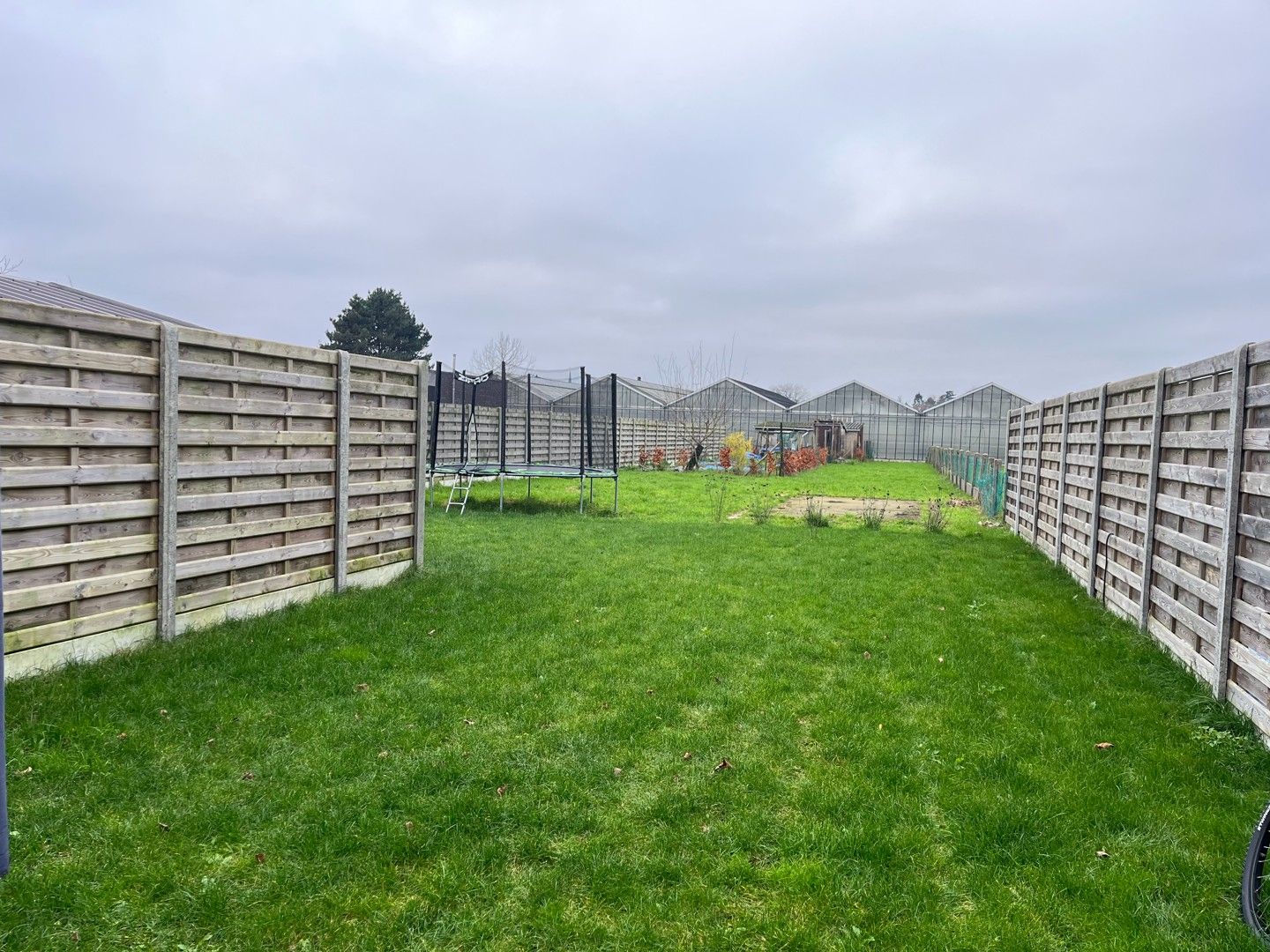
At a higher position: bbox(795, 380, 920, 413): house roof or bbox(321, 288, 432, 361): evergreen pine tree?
bbox(321, 288, 432, 361): evergreen pine tree

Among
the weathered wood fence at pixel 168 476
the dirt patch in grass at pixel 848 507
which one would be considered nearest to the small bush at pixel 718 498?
the dirt patch in grass at pixel 848 507

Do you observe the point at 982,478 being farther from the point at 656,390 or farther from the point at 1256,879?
the point at 656,390

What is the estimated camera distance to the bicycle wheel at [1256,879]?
195 cm

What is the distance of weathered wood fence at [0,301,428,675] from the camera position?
11.8ft

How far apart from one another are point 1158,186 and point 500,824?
17.8 m

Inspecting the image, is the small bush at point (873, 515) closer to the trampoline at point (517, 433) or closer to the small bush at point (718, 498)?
the small bush at point (718, 498)

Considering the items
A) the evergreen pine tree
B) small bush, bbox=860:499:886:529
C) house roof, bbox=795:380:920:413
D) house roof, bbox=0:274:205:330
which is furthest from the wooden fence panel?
the evergreen pine tree

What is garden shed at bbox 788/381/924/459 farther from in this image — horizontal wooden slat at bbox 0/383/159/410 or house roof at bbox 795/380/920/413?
horizontal wooden slat at bbox 0/383/159/410

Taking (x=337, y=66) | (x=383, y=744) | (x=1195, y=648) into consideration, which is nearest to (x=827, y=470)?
(x=337, y=66)

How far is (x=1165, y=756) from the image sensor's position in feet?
10.3

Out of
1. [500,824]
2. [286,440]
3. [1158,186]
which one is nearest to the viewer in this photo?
[500,824]

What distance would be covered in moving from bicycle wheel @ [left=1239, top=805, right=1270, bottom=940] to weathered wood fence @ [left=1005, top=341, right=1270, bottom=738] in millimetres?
1500

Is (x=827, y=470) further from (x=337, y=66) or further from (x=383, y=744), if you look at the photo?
(x=383, y=744)

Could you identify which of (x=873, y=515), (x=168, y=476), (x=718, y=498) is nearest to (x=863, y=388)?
(x=718, y=498)
